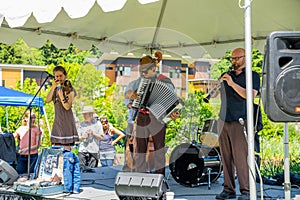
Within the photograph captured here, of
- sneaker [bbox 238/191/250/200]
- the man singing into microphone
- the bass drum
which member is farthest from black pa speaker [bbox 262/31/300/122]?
the bass drum

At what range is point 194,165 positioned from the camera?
5156mm

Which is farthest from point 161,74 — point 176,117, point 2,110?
point 2,110

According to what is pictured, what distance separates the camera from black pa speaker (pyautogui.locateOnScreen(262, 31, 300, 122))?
114 inches

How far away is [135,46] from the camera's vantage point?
7.48 m

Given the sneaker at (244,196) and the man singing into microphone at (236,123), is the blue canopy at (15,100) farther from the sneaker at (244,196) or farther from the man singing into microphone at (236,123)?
the sneaker at (244,196)

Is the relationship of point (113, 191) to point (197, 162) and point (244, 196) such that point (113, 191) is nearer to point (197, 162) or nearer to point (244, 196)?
point (197, 162)

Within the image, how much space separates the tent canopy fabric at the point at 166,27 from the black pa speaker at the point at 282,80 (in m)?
2.44

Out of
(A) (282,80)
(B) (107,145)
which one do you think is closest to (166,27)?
(B) (107,145)

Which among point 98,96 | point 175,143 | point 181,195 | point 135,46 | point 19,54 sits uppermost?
point 19,54

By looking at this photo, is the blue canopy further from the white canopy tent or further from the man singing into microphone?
the man singing into microphone

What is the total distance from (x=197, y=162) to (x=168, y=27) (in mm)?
2447

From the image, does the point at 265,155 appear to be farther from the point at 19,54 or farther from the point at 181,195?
the point at 19,54

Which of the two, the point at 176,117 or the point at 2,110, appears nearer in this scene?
the point at 176,117

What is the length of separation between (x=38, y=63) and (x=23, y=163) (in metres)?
21.4
